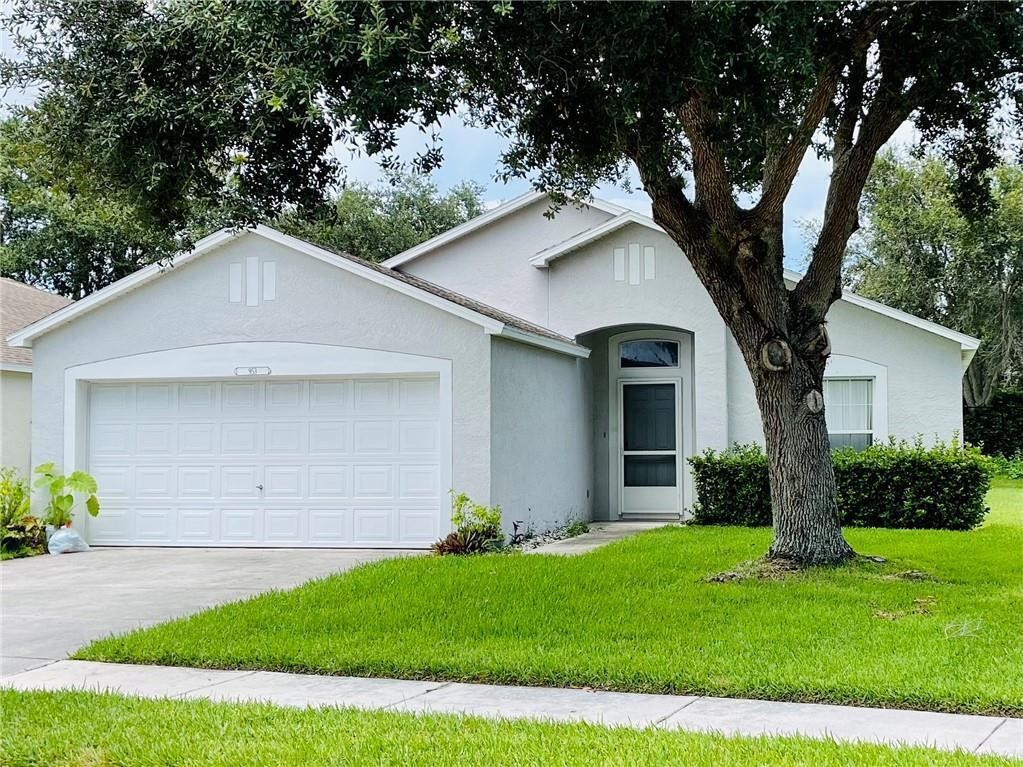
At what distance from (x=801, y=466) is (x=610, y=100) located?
4491 mm

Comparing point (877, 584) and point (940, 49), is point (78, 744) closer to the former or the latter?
point (877, 584)

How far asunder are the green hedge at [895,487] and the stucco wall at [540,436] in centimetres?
255

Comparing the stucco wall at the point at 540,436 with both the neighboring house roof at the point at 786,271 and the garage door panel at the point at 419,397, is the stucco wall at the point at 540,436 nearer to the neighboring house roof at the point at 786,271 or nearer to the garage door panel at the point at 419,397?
the garage door panel at the point at 419,397

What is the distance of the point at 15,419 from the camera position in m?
18.9

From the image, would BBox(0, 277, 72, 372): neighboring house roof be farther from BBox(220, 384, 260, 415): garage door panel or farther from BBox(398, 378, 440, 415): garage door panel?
BBox(398, 378, 440, 415): garage door panel

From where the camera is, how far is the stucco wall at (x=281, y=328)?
14.3m

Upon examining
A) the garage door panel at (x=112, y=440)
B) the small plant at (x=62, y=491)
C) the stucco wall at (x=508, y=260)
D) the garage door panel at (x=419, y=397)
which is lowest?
the small plant at (x=62, y=491)

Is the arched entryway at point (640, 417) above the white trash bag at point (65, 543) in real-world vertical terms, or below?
above

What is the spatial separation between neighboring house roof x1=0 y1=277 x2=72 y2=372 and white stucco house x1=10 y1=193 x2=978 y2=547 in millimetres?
3604

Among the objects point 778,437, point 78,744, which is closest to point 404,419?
point 778,437

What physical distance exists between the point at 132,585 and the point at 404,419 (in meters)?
4.39

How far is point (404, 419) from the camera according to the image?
48.4 ft

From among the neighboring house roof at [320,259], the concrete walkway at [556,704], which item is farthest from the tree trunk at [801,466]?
the concrete walkway at [556,704]

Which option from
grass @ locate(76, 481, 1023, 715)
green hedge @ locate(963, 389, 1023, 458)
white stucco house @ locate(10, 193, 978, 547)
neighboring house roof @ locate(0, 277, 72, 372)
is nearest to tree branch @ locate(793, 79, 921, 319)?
grass @ locate(76, 481, 1023, 715)
